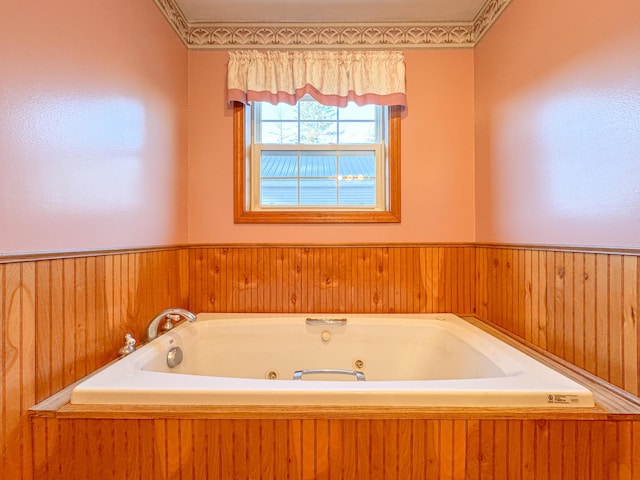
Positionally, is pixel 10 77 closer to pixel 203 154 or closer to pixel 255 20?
pixel 203 154

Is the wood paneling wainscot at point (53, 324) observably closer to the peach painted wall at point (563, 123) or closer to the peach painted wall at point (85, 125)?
the peach painted wall at point (85, 125)

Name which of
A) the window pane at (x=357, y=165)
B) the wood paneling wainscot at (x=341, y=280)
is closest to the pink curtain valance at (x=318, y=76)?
the window pane at (x=357, y=165)

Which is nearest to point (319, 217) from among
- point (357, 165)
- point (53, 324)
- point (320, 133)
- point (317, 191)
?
point (317, 191)

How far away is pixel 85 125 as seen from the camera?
1104 mm

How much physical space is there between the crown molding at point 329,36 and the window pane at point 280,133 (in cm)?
43

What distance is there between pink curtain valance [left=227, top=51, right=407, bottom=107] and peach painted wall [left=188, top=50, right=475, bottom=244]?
0.12 metres

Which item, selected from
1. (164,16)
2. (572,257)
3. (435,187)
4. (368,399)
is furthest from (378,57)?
(368,399)

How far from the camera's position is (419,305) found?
1.87 meters

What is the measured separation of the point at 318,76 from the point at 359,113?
34 centimetres

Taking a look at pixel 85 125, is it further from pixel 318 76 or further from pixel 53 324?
pixel 318 76

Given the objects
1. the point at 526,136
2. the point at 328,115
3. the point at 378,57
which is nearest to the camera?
the point at 526,136

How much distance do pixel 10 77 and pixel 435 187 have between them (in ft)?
6.05

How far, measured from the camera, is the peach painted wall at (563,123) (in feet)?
3.16

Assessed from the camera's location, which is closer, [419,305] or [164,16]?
[164,16]
